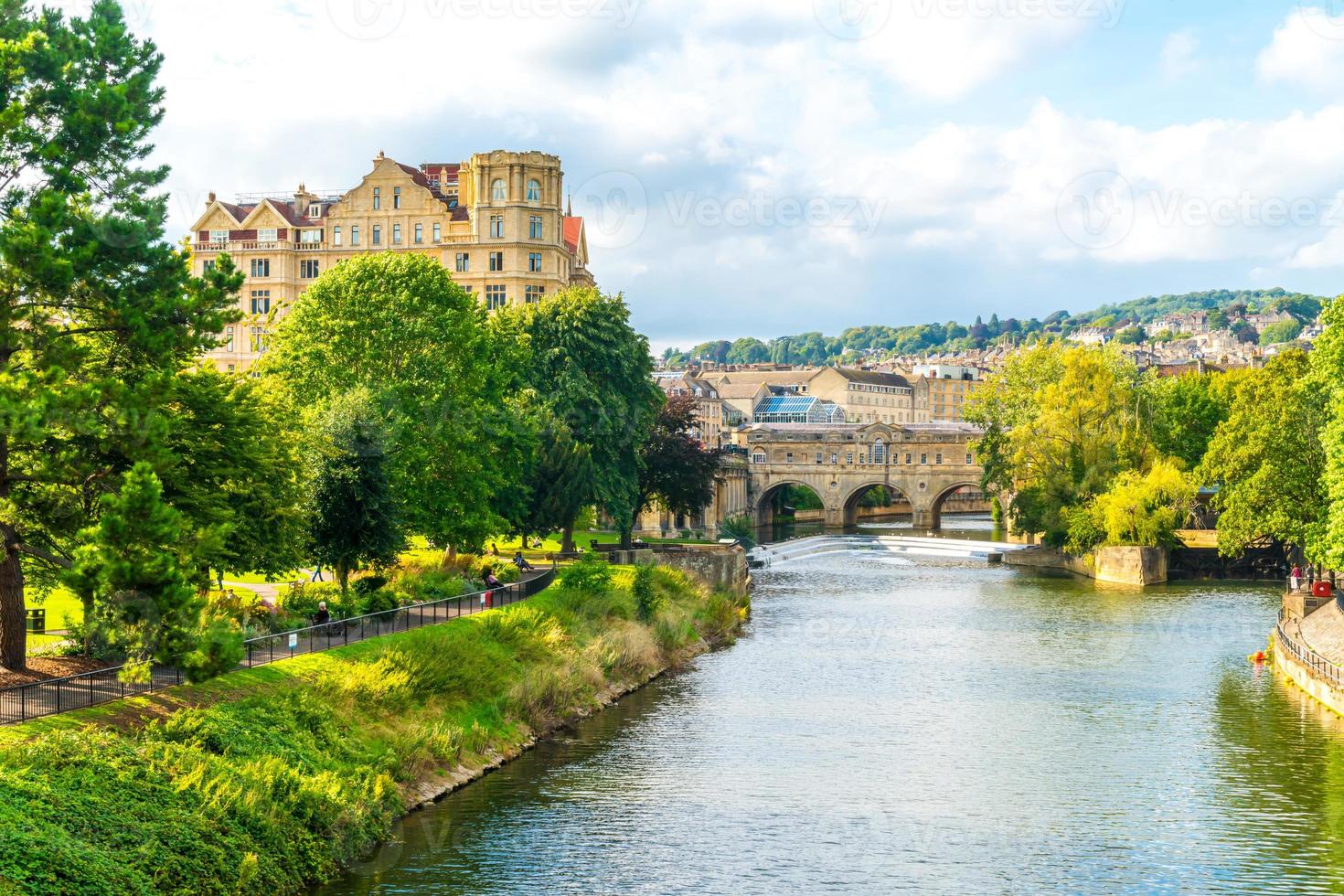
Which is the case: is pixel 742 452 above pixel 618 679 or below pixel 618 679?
above

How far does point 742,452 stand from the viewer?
13412 cm

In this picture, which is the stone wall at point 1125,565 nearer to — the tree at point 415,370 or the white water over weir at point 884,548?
the white water over weir at point 884,548

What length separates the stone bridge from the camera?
131 meters

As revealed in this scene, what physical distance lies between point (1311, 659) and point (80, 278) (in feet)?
122

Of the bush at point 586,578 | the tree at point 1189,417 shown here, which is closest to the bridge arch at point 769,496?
the tree at point 1189,417

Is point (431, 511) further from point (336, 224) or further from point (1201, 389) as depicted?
point (1201, 389)

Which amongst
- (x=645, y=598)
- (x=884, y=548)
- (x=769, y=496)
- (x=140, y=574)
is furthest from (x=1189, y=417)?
(x=140, y=574)

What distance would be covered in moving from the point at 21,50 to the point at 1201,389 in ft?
314

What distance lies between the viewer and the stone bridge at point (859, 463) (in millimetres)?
131125

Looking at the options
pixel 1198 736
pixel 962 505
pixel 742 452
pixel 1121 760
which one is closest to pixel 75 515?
pixel 1121 760

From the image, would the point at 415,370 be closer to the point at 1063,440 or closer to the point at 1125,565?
the point at 1125,565

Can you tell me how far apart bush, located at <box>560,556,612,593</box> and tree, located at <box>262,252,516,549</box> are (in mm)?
3129

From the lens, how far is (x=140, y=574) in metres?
26.0

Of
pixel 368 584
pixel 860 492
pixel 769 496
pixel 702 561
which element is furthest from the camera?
pixel 769 496
